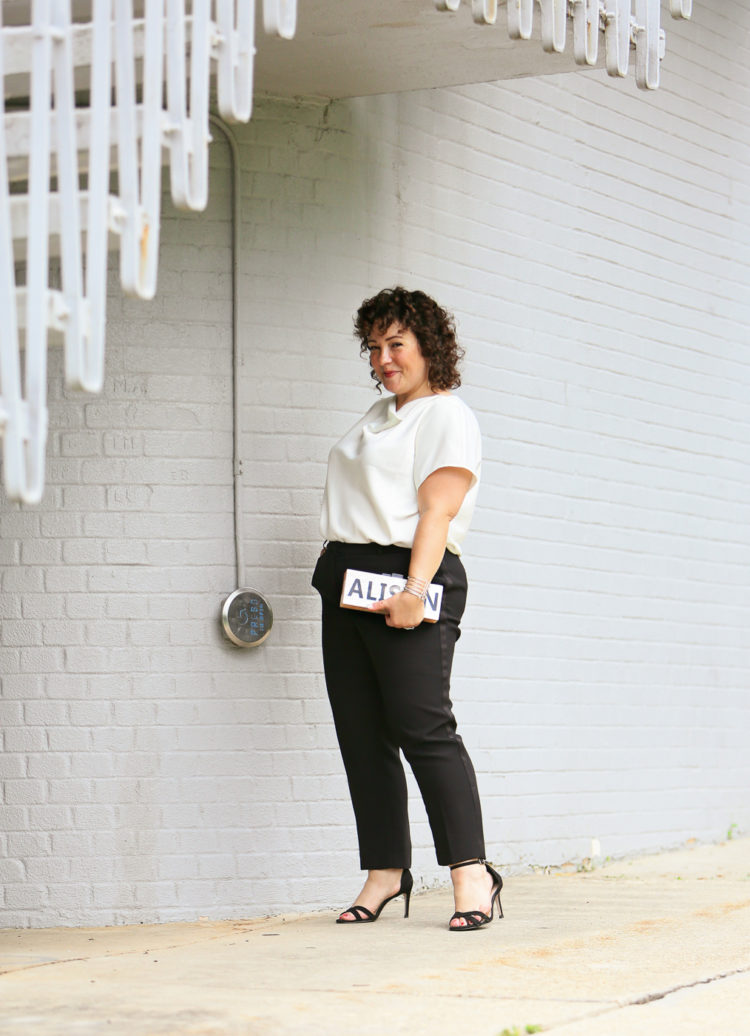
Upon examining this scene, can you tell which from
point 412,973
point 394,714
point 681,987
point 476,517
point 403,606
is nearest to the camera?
point 681,987

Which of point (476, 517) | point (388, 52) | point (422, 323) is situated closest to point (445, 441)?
point (422, 323)

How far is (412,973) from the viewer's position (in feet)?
10.9

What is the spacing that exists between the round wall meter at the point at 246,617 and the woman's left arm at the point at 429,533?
2.05 feet

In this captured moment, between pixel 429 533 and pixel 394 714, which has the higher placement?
pixel 429 533

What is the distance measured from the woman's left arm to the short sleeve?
0.03 m

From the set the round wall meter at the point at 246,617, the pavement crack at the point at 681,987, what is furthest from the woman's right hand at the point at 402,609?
the pavement crack at the point at 681,987

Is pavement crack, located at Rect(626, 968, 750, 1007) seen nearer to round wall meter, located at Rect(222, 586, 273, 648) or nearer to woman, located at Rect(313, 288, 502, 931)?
woman, located at Rect(313, 288, 502, 931)

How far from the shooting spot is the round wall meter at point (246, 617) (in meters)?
4.44

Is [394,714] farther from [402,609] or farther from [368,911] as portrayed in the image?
[368,911]

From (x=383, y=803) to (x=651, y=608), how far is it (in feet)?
6.80

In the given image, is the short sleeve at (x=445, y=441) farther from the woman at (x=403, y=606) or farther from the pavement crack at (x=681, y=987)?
the pavement crack at (x=681, y=987)

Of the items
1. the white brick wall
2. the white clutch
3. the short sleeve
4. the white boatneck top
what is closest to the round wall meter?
the white brick wall

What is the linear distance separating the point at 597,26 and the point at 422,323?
1.02 m

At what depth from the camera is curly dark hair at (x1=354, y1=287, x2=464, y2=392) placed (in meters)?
4.20
